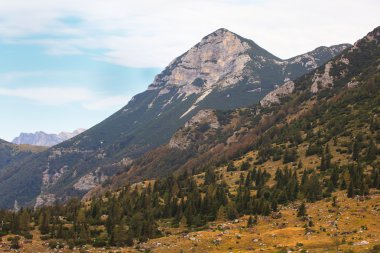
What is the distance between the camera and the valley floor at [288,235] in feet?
186

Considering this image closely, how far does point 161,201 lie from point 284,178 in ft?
107

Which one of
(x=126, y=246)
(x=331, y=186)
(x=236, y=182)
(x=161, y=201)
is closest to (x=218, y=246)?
(x=126, y=246)

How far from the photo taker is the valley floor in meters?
56.7

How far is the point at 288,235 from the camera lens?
65562 mm

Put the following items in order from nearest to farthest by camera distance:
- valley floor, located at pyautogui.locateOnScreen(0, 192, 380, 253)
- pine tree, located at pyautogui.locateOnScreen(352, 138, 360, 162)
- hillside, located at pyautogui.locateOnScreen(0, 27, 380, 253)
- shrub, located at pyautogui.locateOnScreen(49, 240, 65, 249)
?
valley floor, located at pyautogui.locateOnScreen(0, 192, 380, 253) < hillside, located at pyautogui.locateOnScreen(0, 27, 380, 253) < shrub, located at pyautogui.locateOnScreen(49, 240, 65, 249) < pine tree, located at pyautogui.locateOnScreen(352, 138, 360, 162)

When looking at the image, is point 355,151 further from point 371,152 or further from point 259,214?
point 259,214

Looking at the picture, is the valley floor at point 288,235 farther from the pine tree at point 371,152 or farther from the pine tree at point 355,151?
the pine tree at point 355,151

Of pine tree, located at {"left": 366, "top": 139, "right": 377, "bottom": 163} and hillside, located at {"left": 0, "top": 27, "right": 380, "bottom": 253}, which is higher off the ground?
pine tree, located at {"left": 366, "top": 139, "right": 377, "bottom": 163}

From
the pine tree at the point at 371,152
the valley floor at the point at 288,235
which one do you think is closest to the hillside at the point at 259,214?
the valley floor at the point at 288,235

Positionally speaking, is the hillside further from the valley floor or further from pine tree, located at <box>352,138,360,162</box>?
pine tree, located at <box>352,138,360,162</box>

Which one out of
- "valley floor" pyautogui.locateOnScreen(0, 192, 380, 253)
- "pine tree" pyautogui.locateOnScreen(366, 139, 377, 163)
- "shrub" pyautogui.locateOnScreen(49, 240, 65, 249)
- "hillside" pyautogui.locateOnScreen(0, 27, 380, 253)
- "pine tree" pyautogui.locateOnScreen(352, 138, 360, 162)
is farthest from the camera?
"pine tree" pyautogui.locateOnScreen(352, 138, 360, 162)

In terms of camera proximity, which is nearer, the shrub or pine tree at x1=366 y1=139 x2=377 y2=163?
the shrub

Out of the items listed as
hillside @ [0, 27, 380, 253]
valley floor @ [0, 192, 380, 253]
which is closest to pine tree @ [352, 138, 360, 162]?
hillside @ [0, 27, 380, 253]

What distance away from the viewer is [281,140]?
17550cm
